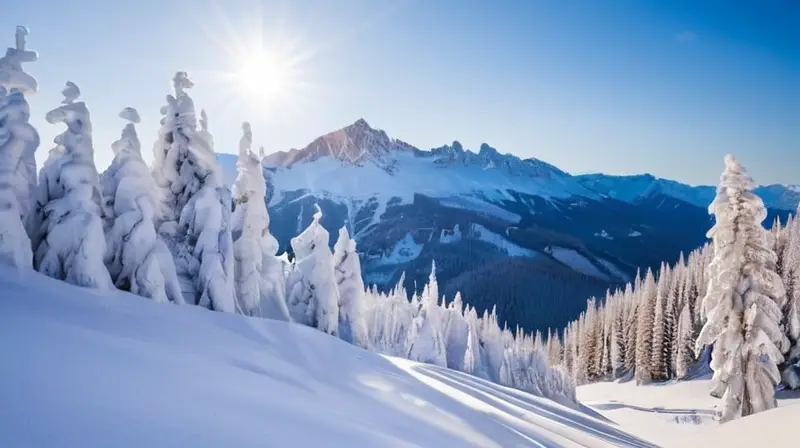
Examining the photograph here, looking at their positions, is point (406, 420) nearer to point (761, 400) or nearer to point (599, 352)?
point (761, 400)

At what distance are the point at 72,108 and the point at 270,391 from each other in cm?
860

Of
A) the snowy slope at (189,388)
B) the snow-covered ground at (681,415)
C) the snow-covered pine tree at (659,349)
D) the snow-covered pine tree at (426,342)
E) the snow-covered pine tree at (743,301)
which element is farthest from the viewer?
Result: the snow-covered pine tree at (659,349)

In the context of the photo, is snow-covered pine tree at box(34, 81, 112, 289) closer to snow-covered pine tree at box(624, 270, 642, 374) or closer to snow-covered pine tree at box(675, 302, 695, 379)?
snow-covered pine tree at box(675, 302, 695, 379)

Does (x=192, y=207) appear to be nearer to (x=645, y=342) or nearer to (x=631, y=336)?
(x=645, y=342)

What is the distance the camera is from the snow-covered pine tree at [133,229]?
37.4 ft

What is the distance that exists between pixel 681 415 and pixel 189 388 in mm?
49784

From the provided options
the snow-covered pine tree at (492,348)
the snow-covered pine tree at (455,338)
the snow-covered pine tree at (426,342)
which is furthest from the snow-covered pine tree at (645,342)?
the snow-covered pine tree at (426,342)

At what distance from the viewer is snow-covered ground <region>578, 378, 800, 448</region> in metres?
16.2

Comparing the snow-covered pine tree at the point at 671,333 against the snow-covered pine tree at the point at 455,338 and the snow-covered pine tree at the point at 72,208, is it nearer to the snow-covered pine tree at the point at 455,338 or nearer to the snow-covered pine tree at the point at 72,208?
the snow-covered pine tree at the point at 455,338

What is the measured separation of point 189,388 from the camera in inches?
254

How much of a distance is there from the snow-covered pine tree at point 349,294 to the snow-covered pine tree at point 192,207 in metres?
13.0

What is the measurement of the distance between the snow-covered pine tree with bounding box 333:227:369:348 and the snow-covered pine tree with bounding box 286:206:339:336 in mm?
3391

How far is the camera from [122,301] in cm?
976

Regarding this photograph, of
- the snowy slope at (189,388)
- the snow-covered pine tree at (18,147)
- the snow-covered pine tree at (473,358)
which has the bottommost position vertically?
the snowy slope at (189,388)
